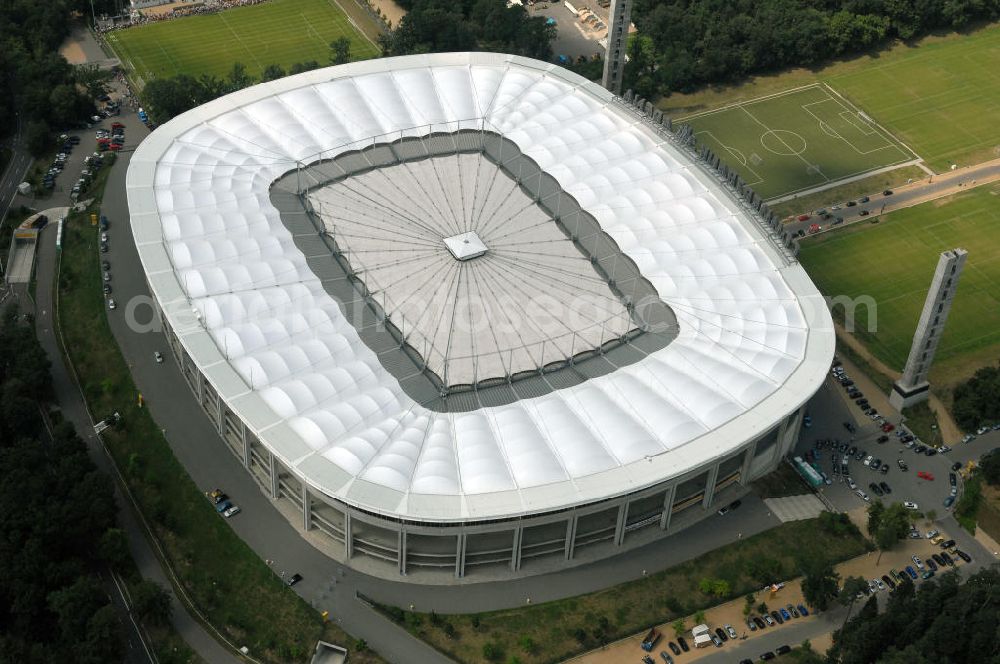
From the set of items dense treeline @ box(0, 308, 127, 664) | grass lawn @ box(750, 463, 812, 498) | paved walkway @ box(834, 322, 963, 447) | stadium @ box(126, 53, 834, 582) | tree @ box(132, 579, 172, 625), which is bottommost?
paved walkway @ box(834, 322, 963, 447)

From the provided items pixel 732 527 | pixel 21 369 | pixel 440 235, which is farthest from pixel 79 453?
pixel 732 527

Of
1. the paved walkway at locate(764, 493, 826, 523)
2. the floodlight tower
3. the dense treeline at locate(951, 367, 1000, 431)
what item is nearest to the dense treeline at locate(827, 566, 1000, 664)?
the paved walkway at locate(764, 493, 826, 523)

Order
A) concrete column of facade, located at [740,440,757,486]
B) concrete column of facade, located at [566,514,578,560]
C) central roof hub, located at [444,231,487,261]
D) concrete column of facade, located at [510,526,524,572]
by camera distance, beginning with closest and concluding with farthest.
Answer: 1. concrete column of facade, located at [510,526,524,572]
2. concrete column of facade, located at [566,514,578,560]
3. concrete column of facade, located at [740,440,757,486]
4. central roof hub, located at [444,231,487,261]

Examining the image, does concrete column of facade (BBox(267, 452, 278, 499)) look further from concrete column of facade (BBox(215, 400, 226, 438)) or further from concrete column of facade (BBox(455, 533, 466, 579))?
concrete column of facade (BBox(455, 533, 466, 579))

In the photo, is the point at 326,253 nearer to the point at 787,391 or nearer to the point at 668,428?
the point at 668,428

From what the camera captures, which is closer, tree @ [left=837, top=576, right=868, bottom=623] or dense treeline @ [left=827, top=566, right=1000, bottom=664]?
dense treeline @ [left=827, top=566, right=1000, bottom=664]

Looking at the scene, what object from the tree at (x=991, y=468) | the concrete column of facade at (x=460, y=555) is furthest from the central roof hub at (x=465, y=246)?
the tree at (x=991, y=468)

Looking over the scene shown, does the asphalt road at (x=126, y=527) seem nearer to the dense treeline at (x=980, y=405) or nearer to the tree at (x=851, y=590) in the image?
the tree at (x=851, y=590)

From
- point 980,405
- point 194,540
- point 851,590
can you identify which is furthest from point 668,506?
point 194,540
